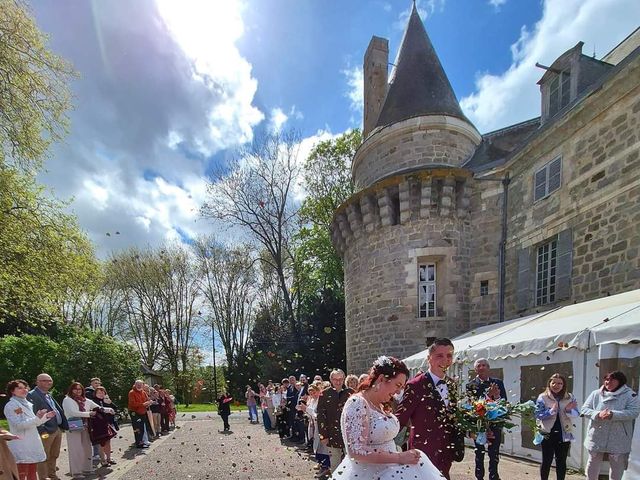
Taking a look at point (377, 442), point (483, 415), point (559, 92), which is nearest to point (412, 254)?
point (559, 92)

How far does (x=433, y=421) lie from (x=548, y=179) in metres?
9.00

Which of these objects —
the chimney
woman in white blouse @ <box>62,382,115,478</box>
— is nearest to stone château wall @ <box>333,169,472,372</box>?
the chimney

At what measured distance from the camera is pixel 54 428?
239 inches

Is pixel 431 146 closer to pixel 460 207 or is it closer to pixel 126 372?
pixel 460 207

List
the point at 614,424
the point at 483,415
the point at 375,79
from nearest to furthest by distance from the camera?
the point at 483,415 → the point at 614,424 → the point at 375,79

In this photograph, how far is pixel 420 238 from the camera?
12547 mm

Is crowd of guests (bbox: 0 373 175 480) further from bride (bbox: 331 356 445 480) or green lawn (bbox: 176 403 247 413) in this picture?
green lawn (bbox: 176 403 247 413)

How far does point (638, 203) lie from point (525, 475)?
533 cm

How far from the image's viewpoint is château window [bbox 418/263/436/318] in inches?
493

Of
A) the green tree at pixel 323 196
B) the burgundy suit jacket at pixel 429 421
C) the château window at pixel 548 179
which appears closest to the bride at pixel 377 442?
the burgundy suit jacket at pixel 429 421

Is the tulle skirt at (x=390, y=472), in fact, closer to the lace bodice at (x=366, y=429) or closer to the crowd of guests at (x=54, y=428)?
the lace bodice at (x=366, y=429)

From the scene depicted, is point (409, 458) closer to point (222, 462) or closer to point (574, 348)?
point (574, 348)

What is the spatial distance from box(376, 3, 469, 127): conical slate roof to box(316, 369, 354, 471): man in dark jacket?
10736 millimetres

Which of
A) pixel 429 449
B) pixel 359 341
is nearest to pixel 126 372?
pixel 359 341
